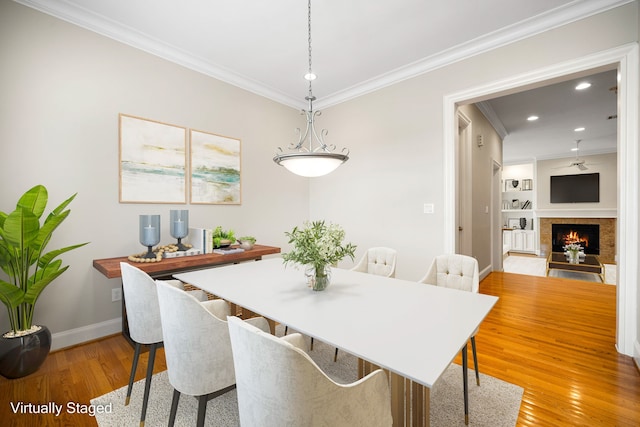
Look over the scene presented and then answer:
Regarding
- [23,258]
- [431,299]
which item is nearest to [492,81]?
[431,299]

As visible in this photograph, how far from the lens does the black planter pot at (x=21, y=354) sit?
1800 mm

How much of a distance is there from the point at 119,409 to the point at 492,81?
3.86 meters

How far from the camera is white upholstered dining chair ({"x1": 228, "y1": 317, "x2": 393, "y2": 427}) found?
28.7 inches

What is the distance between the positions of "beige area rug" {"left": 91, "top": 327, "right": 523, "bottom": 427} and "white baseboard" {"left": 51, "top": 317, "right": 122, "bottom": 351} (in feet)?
3.10

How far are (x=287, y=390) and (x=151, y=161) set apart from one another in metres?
2.72

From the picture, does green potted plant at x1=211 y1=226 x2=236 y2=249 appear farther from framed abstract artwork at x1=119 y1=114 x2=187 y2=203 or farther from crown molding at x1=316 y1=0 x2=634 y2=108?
crown molding at x1=316 y1=0 x2=634 y2=108

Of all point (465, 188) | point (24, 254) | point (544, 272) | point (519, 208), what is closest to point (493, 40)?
point (465, 188)

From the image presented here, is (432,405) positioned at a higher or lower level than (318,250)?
lower

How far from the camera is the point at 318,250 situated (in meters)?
1.54

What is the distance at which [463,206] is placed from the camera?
4.05 meters

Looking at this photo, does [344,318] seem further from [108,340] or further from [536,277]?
[536,277]

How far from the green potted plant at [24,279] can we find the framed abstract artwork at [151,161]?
742 millimetres

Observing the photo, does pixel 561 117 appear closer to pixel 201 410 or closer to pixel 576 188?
pixel 576 188

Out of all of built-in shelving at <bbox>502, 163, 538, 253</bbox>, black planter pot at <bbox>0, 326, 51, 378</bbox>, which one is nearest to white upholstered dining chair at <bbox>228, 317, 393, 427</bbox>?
black planter pot at <bbox>0, 326, 51, 378</bbox>
